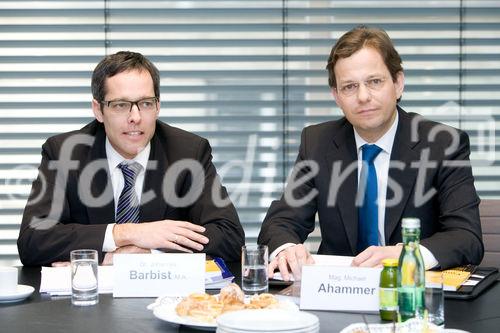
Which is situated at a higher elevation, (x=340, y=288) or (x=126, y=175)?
(x=126, y=175)

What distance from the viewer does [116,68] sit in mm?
3420

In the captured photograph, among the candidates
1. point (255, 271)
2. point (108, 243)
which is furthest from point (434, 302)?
point (108, 243)

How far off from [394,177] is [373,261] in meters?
0.75

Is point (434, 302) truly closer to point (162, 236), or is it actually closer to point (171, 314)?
point (171, 314)

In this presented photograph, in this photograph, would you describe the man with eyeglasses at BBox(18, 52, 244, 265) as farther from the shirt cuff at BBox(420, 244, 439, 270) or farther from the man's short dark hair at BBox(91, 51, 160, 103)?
the shirt cuff at BBox(420, 244, 439, 270)

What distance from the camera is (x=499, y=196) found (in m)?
4.51

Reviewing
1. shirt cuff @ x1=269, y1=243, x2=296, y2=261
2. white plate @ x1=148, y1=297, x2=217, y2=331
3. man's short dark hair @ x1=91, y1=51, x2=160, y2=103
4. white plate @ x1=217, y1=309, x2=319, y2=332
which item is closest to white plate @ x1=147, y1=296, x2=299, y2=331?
white plate @ x1=148, y1=297, x2=217, y2=331

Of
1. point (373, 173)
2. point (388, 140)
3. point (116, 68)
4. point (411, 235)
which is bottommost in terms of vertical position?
point (411, 235)

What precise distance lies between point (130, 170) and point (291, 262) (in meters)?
1.01

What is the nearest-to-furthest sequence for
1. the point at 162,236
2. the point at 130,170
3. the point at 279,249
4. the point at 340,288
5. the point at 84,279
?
the point at 340,288
the point at 84,279
the point at 279,249
the point at 162,236
the point at 130,170

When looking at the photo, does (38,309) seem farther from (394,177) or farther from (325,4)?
(325,4)

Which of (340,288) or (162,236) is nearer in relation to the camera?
(340,288)

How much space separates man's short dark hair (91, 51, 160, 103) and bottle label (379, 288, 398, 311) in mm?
1591

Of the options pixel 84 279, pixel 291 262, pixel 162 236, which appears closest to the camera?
pixel 84 279
